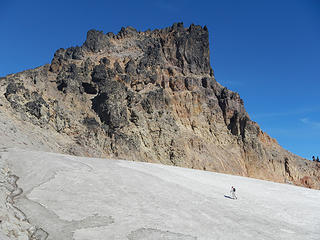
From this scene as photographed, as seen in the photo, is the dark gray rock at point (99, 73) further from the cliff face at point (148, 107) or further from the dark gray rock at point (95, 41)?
the dark gray rock at point (95, 41)

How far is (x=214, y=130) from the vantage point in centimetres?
6619

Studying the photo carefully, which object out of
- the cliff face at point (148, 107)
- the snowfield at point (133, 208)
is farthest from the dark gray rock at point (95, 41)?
the snowfield at point (133, 208)

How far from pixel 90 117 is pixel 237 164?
32.5m

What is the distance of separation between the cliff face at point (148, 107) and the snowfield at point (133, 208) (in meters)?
23.7

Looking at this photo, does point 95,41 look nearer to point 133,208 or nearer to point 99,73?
point 99,73

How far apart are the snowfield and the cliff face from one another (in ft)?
77.8

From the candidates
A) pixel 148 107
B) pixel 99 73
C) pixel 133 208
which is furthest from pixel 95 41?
pixel 133 208

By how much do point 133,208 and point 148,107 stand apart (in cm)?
4535

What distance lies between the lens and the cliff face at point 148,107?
46781 millimetres

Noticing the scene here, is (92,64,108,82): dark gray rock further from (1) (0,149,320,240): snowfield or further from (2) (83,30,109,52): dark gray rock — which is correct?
(1) (0,149,320,240): snowfield

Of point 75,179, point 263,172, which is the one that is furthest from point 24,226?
point 263,172

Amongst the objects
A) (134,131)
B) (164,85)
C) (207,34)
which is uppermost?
(207,34)

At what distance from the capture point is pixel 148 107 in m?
58.1

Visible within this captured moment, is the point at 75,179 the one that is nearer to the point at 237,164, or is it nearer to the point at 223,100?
the point at 237,164
